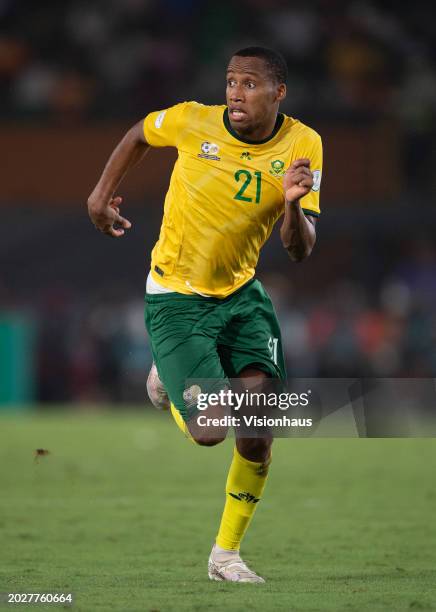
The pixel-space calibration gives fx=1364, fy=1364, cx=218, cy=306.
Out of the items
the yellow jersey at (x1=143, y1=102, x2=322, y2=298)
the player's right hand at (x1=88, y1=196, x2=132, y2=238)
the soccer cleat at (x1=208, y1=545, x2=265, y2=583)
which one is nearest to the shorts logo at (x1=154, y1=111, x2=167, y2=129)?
the yellow jersey at (x1=143, y1=102, x2=322, y2=298)

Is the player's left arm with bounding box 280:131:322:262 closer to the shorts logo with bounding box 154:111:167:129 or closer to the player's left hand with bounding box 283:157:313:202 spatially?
the player's left hand with bounding box 283:157:313:202

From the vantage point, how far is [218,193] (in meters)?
6.73

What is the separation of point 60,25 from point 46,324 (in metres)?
4.96

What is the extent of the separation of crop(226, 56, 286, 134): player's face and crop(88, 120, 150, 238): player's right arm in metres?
0.64

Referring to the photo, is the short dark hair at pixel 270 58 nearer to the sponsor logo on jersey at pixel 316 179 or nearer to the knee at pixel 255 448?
the sponsor logo on jersey at pixel 316 179

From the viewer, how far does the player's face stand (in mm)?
6516

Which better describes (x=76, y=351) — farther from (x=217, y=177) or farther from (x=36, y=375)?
(x=217, y=177)

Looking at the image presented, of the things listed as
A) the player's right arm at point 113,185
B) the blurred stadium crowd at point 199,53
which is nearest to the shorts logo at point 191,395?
the player's right arm at point 113,185

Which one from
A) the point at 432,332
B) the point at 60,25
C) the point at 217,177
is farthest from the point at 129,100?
the point at 217,177

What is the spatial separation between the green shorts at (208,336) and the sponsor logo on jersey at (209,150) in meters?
0.68

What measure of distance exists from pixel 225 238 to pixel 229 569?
1.62 meters

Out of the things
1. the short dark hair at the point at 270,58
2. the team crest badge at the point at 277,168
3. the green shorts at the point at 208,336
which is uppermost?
the short dark hair at the point at 270,58

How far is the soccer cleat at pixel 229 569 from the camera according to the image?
6609 mm

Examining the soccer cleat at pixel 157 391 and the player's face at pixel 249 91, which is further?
the soccer cleat at pixel 157 391
